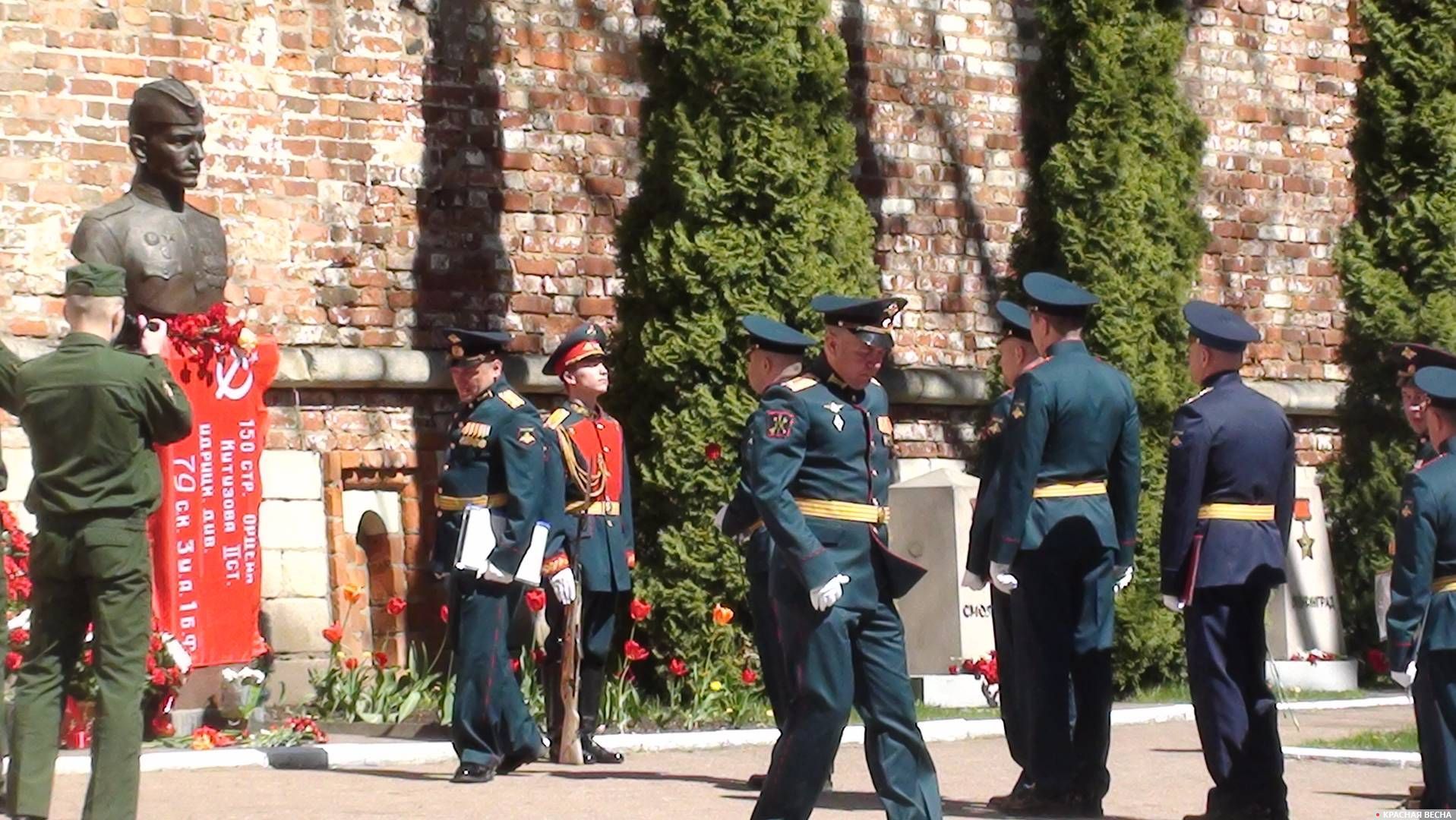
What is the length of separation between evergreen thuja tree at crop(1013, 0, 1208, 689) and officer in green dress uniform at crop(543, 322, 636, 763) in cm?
409

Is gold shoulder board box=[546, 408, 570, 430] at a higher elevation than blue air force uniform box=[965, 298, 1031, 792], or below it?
higher

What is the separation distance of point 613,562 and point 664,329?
6.92ft

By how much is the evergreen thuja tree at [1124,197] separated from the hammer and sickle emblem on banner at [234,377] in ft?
16.9

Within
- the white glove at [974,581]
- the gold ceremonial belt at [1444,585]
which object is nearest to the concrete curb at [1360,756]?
the gold ceremonial belt at [1444,585]

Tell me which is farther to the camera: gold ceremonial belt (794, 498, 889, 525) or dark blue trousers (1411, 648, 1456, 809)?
dark blue trousers (1411, 648, 1456, 809)

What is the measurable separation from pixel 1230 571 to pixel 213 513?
4307mm

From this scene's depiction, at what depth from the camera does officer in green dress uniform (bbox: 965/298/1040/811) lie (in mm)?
8328

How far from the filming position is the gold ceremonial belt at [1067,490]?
324 inches

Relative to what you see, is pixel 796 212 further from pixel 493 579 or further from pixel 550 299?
pixel 493 579

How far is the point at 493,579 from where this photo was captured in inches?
353

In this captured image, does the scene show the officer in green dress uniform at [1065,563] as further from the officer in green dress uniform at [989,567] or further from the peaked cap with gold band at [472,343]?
the peaked cap with gold band at [472,343]

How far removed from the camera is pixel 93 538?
22.5ft

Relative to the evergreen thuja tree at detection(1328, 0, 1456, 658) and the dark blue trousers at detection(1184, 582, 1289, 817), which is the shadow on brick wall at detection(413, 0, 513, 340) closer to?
the dark blue trousers at detection(1184, 582, 1289, 817)

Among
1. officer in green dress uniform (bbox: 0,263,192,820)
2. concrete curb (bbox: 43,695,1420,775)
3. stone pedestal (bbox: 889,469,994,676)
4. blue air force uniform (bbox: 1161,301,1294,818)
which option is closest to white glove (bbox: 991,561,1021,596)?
blue air force uniform (bbox: 1161,301,1294,818)
